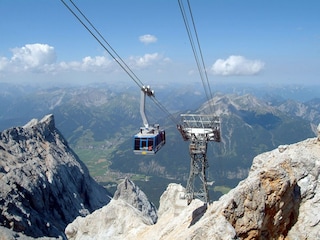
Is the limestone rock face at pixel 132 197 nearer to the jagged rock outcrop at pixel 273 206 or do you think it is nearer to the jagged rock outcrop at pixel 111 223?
the jagged rock outcrop at pixel 111 223

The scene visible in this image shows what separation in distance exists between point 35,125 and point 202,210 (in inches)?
3935

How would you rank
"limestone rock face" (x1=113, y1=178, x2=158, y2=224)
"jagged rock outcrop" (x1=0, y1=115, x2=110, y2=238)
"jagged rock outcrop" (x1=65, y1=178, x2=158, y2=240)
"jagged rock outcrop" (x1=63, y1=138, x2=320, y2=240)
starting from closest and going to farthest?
"jagged rock outcrop" (x1=63, y1=138, x2=320, y2=240)
"jagged rock outcrop" (x1=65, y1=178, x2=158, y2=240)
"jagged rock outcrop" (x1=0, y1=115, x2=110, y2=238)
"limestone rock face" (x1=113, y1=178, x2=158, y2=224)

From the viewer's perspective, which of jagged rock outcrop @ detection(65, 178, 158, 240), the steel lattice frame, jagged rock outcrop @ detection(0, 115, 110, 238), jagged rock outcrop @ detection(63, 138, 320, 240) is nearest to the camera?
jagged rock outcrop @ detection(63, 138, 320, 240)

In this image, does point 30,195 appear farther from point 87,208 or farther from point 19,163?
point 87,208

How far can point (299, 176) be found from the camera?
81.8ft

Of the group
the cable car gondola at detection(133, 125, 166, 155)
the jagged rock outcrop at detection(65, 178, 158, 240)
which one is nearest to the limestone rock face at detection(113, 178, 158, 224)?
the jagged rock outcrop at detection(65, 178, 158, 240)

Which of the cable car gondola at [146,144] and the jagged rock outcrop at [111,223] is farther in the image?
the jagged rock outcrop at [111,223]

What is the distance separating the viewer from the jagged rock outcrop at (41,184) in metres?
73.9

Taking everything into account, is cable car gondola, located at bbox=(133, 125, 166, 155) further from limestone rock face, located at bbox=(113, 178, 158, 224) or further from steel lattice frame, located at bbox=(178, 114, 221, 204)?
limestone rock face, located at bbox=(113, 178, 158, 224)

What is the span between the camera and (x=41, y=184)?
89875mm

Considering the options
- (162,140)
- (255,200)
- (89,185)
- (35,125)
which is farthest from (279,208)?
(35,125)

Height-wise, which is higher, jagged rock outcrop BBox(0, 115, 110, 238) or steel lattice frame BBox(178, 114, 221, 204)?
steel lattice frame BBox(178, 114, 221, 204)

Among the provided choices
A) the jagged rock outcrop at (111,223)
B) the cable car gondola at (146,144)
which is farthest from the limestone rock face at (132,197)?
the cable car gondola at (146,144)

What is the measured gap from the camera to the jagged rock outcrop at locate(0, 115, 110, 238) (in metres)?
73.9
